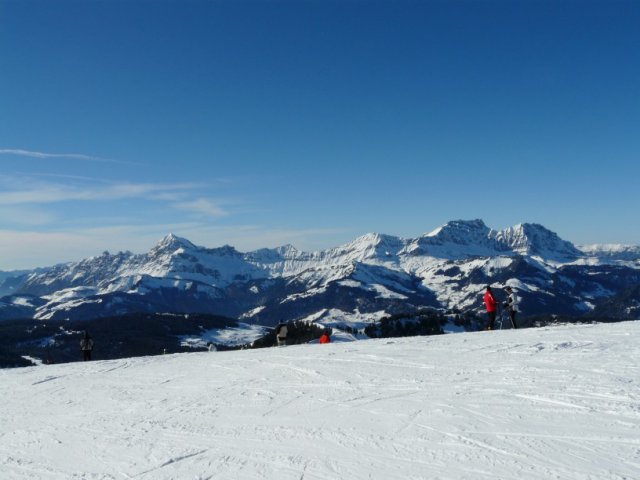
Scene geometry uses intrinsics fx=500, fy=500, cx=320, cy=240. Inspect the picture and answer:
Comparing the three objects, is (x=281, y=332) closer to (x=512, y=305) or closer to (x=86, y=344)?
(x=512, y=305)

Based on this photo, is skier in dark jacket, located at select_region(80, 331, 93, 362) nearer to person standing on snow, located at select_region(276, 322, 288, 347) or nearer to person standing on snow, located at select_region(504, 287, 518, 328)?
person standing on snow, located at select_region(276, 322, 288, 347)

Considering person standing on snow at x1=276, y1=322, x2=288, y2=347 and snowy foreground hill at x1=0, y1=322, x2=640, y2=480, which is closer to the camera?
snowy foreground hill at x1=0, y1=322, x2=640, y2=480

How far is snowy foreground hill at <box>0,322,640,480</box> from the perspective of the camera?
7.99m

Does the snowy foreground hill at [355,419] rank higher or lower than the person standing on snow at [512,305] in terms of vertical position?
lower

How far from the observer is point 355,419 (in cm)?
1048

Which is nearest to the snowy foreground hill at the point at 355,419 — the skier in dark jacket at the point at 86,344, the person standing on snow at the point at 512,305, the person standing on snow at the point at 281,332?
the person standing on snow at the point at 512,305

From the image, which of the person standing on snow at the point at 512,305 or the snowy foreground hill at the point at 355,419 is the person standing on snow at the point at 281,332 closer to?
the snowy foreground hill at the point at 355,419

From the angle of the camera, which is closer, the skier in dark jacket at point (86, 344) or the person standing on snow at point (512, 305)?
the person standing on snow at point (512, 305)

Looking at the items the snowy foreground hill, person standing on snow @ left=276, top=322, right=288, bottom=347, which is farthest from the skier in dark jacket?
person standing on snow @ left=276, top=322, right=288, bottom=347

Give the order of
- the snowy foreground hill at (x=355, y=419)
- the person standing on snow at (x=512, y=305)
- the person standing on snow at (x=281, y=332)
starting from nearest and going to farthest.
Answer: the snowy foreground hill at (x=355, y=419)
the person standing on snow at (x=512, y=305)
the person standing on snow at (x=281, y=332)

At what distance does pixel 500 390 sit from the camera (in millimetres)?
11727

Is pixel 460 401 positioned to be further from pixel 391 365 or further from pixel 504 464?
pixel 391 365

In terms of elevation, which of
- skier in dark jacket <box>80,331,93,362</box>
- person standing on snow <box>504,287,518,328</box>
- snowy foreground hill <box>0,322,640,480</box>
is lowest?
snowy foreground hill <box>0,322,640,480</box>

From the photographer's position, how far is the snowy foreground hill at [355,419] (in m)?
7.99
